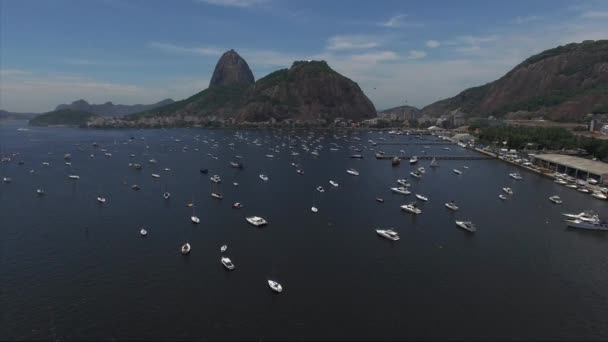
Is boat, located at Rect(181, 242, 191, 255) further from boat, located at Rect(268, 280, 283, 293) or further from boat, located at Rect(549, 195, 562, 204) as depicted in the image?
boat, located at Rect(549, 195, 562, 204)

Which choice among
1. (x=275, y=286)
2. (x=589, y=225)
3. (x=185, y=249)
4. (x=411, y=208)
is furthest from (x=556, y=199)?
(x=185, y=249)

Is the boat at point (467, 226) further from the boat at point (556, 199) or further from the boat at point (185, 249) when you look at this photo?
the boat at point (185, 249)

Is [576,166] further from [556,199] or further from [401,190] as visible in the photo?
[401,190]

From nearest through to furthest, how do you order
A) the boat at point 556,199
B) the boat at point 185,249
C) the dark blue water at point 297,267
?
the dark blue water at point 297,267
the boat at point 185,249
the boat at point 556,199

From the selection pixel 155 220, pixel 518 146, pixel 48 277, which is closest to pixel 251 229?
pixel 155 220

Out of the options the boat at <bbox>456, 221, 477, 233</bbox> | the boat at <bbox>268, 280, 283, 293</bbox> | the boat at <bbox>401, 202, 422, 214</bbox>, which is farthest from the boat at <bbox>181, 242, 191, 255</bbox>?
the boat at <bbox>456, 221, 477, 233</bbox>

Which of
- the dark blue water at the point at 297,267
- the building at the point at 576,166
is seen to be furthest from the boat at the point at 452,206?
the building at the point at 576,166
